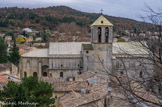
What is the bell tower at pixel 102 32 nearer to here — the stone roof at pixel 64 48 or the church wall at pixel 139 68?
the stone roof at pixel 64 48

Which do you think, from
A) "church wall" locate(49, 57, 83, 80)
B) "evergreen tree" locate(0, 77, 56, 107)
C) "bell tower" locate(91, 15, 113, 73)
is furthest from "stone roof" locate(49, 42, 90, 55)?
"evergreen tree" locate(0, 77, 56, 107)

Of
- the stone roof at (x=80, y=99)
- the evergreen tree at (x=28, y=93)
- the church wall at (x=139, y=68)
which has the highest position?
the church wall at (x=139, y=68)

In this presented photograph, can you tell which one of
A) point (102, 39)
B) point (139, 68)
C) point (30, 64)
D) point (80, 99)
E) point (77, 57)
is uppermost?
point (102, 39)

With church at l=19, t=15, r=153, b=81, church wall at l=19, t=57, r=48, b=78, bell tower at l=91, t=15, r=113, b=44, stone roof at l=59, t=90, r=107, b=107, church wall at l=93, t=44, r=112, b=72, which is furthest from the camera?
church wall at l=19, t=57, r=48, b=78

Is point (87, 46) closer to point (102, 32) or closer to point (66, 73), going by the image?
point (102, 32)

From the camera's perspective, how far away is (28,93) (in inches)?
603

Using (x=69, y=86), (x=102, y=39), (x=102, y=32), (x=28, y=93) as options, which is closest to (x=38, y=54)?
(x=102, y=39)

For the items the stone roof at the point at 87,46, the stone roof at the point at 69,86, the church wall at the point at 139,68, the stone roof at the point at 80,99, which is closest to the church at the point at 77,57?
the stone roof at the point at 87,46

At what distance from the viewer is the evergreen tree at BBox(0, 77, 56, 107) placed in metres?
12.5

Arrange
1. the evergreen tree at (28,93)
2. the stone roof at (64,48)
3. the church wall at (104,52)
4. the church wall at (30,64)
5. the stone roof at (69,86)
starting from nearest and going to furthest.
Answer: the evergreen tree at (28,93) → the stone roof at (69,86) → the church wall at (104,52) → the stone roof at (64,48) → the church wall at (30,64)

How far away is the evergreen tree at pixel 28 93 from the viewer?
12508 millimetres

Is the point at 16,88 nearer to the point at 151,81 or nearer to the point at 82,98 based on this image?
the point at 82,98

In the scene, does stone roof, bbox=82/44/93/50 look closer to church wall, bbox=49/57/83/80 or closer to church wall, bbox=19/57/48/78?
church wall, bbox=49/57/83/80

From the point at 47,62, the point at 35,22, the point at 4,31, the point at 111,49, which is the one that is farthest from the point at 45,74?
the point at 35,22
